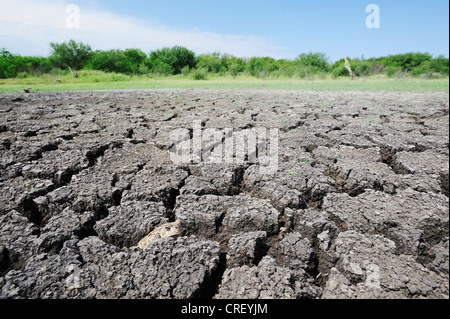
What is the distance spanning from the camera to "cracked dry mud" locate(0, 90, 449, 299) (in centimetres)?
110

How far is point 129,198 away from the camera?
1.70 meters

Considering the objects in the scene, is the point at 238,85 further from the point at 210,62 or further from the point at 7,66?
the point at 210,62

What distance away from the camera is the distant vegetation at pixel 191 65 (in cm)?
2342

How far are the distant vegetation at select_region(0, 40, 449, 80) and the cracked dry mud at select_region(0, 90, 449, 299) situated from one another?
22110 millimetres

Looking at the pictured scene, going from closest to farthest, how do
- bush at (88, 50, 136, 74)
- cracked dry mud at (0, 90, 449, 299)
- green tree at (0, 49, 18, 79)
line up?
cracked dry mud at (0, 90, 449, 299)
green tree at (0, 49, 18, 79)
bush at (88, 50, 136, 74)

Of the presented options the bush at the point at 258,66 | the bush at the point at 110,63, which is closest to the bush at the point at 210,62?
the bush at the point at 258,66

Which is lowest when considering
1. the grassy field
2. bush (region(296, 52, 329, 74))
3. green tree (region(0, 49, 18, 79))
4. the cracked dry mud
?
the cracked dry mud

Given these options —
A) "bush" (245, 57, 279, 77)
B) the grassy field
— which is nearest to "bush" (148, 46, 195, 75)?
"bush" (245, 57, 279, 77)

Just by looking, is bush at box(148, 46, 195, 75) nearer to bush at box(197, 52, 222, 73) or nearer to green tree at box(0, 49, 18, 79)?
bush at box(197, 52, 222, 73)

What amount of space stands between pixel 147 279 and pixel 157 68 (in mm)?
36777

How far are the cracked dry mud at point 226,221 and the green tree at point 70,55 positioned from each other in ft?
116

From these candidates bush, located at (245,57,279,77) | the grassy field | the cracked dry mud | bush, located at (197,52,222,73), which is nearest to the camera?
the cracked dry mud

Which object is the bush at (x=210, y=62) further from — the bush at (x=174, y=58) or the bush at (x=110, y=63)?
the bush at (x=110, y=63)

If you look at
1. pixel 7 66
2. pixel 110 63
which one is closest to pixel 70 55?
pixel 110 63
